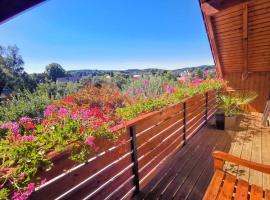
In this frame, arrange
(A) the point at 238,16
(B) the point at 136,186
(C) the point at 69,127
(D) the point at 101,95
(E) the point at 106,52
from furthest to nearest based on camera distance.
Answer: (E) the point at 106,52
(D) the point at 101,95
(A) the point at 238,16
(B) the point at 136,186
(C) the point at 69,127

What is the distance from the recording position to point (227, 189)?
1.42 metres

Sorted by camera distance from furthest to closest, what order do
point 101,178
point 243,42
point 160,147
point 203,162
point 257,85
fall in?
point 257,85 → point 243,42 → point 203,162 → point 160,147 → point 101,178

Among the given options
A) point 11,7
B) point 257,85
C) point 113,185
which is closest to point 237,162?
point 113,185

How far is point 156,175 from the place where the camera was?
234cm

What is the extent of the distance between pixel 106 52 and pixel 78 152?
1725cm

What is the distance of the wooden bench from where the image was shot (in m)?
1.34

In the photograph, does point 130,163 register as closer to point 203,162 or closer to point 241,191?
point 241,191

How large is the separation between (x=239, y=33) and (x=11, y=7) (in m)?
5.11

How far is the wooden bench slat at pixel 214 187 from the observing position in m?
Result: 1.36

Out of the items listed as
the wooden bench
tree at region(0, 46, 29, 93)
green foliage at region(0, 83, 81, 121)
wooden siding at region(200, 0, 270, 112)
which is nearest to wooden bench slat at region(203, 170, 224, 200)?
the wooden bench

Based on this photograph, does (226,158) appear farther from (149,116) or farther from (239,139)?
(239,139)

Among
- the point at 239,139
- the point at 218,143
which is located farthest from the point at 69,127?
the point at 239,139

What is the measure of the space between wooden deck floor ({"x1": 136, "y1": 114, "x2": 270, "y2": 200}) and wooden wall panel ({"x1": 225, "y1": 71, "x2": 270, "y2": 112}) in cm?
243

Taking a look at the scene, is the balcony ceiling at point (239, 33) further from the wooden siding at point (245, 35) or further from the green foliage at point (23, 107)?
the green foliage at point (23, 107)
